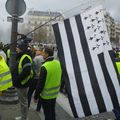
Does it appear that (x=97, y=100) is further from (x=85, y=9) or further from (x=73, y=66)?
(x=85, y=9)

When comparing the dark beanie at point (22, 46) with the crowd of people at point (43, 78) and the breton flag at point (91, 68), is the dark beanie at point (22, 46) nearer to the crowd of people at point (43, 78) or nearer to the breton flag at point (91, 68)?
the crowd of people at point (43, 78)

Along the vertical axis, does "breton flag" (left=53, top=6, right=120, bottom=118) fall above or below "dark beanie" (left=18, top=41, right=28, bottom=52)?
below

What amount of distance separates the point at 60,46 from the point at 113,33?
5813 inches

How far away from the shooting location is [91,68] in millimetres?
4973

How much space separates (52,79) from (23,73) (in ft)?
3.08

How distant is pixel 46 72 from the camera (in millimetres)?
6109

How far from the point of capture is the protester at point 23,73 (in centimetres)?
707

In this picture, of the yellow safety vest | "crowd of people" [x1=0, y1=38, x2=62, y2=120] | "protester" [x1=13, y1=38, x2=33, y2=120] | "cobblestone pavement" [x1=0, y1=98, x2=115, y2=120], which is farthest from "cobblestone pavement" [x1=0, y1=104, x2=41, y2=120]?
the yellow safety vest

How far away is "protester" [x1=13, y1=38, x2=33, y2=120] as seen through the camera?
7.07m

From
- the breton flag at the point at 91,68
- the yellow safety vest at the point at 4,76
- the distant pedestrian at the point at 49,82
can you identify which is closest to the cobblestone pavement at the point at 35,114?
the distant pedestrian at the point at 49,82

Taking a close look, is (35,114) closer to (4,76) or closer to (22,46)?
(22,46)

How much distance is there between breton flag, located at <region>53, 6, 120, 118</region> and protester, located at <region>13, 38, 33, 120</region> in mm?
2113

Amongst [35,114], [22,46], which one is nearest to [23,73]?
[22,46]

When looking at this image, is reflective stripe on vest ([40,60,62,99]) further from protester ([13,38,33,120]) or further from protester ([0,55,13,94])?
protester ([13,38,33,120])
